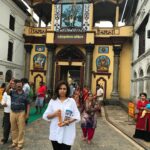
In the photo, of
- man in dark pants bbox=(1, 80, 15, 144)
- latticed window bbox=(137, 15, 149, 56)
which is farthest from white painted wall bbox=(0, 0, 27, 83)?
man in dark pants bbox=(1, 80, 15, 144)

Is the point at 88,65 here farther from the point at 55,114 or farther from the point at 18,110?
the point at 55,114

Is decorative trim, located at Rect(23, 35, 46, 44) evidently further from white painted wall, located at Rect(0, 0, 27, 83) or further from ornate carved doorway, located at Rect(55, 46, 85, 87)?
ornate carved doorway, located at Rect(55, 46, 85, 87)

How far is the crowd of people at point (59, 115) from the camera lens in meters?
4.04

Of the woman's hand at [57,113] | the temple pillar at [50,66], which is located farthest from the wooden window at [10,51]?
the woman's hand at [57,113]

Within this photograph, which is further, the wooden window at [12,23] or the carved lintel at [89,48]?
the carved lintel at [89,48]

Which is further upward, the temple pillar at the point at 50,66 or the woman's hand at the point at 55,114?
the temple pillar at the point at 50,66

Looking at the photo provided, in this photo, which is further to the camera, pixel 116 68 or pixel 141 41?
pixel 116 68

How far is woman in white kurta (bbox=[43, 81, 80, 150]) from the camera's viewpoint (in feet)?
13.1

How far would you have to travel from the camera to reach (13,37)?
68.8 ft

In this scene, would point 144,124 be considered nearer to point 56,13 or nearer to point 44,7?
point 56,13

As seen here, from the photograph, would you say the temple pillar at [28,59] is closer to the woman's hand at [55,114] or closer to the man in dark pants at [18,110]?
the man in dark pants at [18,110]

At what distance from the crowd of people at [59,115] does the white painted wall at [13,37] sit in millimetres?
9105

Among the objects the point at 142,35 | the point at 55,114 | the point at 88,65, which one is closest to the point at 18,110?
the point at 55,114

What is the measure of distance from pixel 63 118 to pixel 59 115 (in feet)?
0.36
